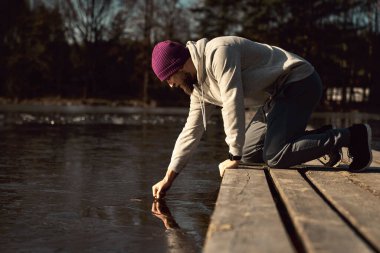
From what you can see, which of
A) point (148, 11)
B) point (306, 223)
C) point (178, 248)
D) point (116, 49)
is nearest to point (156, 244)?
point (178, 248)

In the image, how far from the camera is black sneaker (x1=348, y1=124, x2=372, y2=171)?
372 centimetres

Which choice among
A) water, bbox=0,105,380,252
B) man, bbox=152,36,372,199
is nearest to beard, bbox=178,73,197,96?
man, bbox=152,36,372,199

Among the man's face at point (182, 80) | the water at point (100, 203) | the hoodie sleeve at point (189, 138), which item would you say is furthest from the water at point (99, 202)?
the man's face at point (182, 80)

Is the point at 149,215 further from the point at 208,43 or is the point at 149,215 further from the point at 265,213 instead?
the point at 265,213

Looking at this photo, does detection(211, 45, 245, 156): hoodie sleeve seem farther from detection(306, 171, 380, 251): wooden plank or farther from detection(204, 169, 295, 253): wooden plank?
detection(204, 169, 295, 253): wooden plank

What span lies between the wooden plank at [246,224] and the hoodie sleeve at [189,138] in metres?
0.97

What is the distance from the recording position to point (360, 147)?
148 inches

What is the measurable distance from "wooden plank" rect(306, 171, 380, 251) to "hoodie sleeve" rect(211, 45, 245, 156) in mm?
497

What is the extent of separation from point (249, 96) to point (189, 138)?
48 cm

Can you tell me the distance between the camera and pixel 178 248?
110 inches

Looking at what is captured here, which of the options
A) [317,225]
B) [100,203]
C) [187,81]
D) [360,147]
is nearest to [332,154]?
[360,147]

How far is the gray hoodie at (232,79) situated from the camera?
3.52 m

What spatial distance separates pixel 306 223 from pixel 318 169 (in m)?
1.88

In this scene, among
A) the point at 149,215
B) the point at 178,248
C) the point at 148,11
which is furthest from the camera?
the point at 148,11
